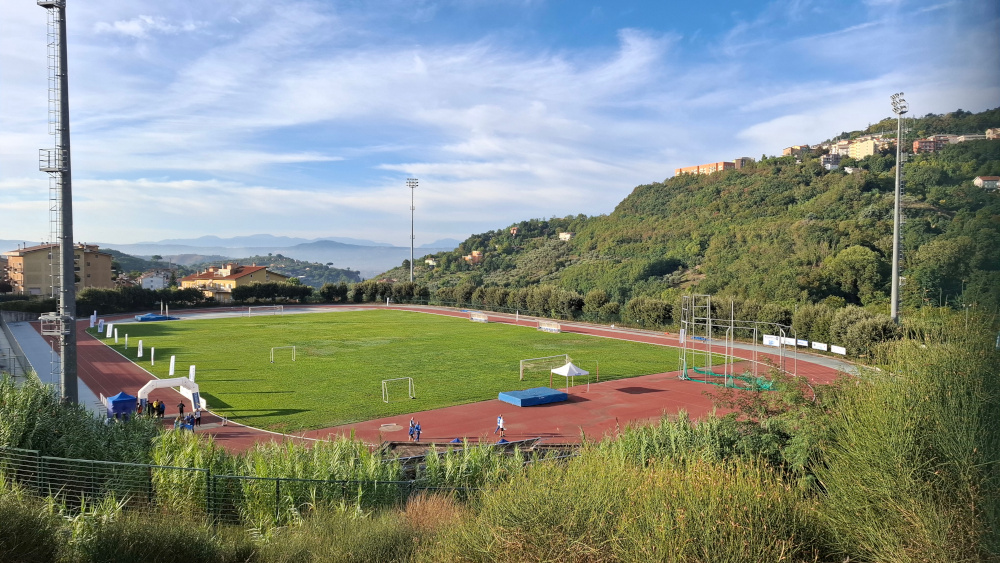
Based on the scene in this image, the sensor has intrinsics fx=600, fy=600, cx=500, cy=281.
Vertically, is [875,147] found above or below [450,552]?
above

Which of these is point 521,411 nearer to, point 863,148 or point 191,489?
point 191,489

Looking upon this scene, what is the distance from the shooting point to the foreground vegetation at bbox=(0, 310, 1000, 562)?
18.4 ft

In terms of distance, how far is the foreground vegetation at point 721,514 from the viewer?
220 inches

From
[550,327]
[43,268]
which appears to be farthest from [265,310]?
[43,268]

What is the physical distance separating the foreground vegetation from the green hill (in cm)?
128

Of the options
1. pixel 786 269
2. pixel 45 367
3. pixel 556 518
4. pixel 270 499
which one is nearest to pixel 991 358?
pixel 556 518

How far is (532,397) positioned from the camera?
2545 centimetres

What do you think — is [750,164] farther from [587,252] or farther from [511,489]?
[511,489]

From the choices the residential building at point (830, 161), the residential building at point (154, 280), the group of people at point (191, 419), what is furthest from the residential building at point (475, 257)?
the group of people at point (191, 419)

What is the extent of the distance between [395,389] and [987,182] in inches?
1027

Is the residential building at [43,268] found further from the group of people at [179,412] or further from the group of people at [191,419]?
the group of people at [191,419]

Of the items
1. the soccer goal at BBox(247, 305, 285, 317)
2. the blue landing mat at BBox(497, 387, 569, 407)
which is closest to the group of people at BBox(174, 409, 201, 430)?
the blue landing mat at BBox(497, 387, 569, 407)

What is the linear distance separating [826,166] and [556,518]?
4302 inches

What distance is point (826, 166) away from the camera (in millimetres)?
99062
